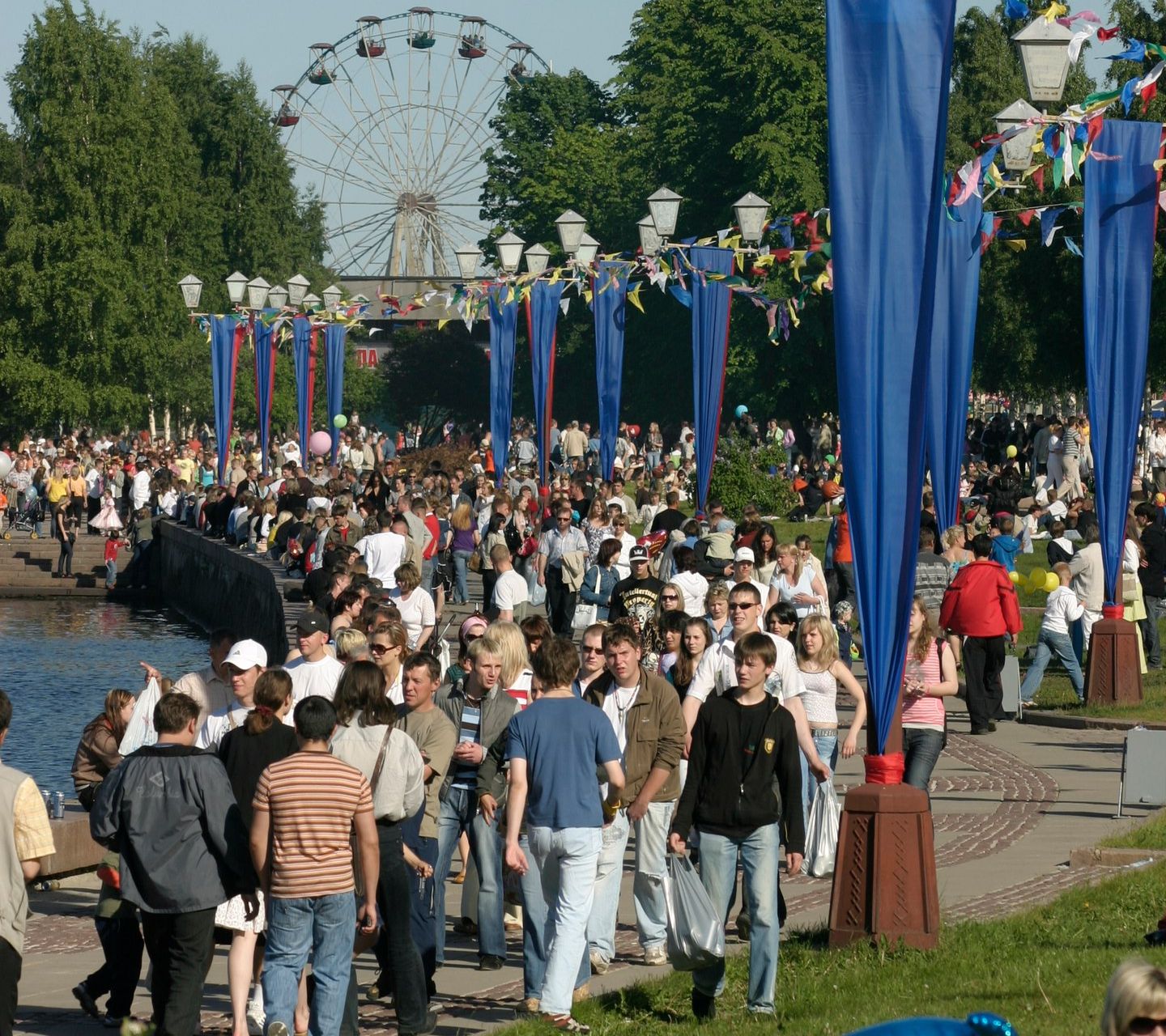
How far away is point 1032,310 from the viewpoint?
4975cm

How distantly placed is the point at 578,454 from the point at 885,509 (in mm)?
39967

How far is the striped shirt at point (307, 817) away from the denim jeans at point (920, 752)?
4871mm

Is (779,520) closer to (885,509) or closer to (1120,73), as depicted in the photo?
(1120,73)

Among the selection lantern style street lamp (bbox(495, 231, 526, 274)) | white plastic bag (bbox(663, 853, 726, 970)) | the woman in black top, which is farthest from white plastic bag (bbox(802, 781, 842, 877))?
lantern style street lamp (bbox(495, 231, 526, 274))

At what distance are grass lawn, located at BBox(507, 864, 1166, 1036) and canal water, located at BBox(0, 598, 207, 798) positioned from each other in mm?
13913

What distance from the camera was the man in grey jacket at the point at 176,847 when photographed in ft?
28.3

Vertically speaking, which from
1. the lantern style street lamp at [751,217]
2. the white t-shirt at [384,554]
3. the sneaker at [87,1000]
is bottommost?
the sneaker at [87,1000]

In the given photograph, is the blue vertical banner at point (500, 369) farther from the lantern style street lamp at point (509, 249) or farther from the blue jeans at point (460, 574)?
the blue jeans at point (460, 574)

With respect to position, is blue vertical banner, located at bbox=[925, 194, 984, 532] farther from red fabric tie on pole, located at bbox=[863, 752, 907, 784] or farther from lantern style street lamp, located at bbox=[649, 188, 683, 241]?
red fabric tie on pole, located at bbox=[863, 752, 907, 784]

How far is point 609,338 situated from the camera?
2894 centimetres

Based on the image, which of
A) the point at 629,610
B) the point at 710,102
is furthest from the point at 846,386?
the point at 710,102

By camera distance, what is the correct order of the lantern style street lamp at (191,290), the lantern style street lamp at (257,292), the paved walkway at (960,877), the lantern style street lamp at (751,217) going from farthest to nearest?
1. the lantern style street lamp at (191,290)
2. the lantern style street lamp at (257,292)
3. the lantern style street lamp at (751,217)
4. the paved walkway at (960,877)

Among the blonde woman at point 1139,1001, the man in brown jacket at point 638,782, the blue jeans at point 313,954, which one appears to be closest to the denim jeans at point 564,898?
the man in brown jacket at point 638,782

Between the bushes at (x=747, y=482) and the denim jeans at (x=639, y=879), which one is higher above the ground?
the bushes at (x=747, y=482)
